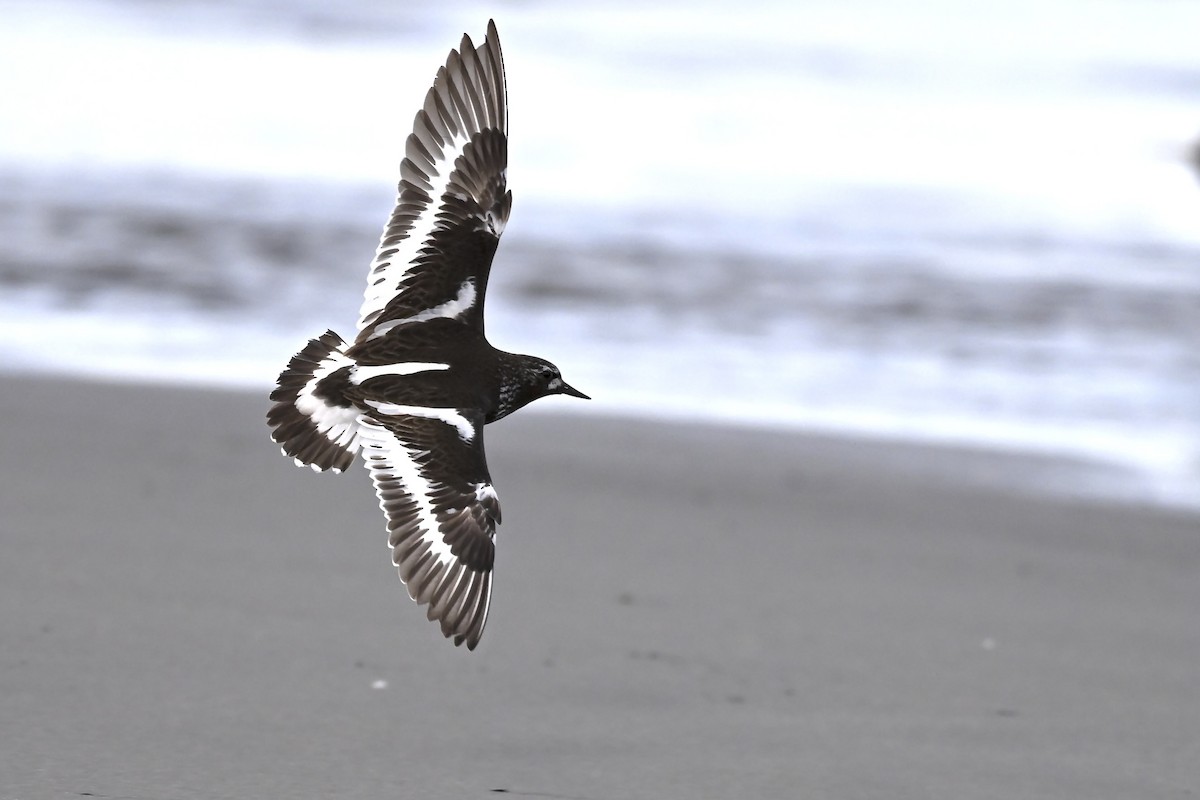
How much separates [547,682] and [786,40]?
16.1m

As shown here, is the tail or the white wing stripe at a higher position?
the tail

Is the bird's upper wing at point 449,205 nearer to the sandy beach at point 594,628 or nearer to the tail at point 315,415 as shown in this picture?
the tail at point 315,415

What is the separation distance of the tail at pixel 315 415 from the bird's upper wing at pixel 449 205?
0.13m

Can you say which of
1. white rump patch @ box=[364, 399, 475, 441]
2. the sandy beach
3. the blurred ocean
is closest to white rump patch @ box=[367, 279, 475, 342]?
white rump patch @ box=[364, 399, 475, 441]

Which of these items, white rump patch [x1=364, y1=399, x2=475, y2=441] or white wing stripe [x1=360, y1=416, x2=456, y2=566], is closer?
white wing stripe [x1=360, y1=416, x2=456, y2=566]

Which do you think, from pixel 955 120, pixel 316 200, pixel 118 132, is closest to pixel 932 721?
pixel 316 200

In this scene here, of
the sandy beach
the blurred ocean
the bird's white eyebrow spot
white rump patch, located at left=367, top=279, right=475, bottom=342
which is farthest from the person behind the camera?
the blurred ocean

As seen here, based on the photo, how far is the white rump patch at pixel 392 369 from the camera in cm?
383

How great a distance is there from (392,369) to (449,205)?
478mm

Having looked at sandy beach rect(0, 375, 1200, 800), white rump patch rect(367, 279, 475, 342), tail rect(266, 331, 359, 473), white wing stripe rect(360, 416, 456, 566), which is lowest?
sandy beach rect(0, 375, 1200, 800)

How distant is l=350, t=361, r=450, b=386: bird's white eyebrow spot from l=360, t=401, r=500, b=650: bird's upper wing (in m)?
0.08

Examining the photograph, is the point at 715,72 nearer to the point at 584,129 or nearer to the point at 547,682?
the point at 584,129

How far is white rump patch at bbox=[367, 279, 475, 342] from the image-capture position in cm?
396

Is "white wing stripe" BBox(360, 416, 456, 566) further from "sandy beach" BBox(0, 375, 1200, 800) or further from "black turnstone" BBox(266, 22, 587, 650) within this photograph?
"sandy beach" BBox(0, 375, 1200, 800)
